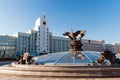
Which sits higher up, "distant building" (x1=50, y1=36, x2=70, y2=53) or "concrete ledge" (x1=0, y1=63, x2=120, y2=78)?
"distant building" (x1=50, y1=36, x2=70, y2=53)

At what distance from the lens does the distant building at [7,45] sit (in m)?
63.4

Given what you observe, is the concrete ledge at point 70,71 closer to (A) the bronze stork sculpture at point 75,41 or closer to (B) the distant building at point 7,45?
(A) the bronze stork sculpture at point 75,41

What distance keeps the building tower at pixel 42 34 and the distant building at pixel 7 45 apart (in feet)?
29.9

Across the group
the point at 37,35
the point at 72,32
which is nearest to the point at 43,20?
the point at 37,35

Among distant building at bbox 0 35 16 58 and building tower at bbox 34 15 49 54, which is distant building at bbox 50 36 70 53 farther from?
distant building at bbox 0 35 16 58

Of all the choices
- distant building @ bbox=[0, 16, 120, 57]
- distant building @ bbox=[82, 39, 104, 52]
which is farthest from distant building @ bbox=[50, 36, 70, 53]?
distant building @ bbox=[82, 39, 104, 52]

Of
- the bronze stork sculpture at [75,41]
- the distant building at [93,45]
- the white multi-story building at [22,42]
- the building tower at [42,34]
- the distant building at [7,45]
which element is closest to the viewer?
the bronze stork sculpture at [75,41]

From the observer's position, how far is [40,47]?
6825cm

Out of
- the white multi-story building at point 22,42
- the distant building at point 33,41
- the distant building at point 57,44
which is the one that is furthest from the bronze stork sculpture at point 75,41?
the distant building at point 57,44

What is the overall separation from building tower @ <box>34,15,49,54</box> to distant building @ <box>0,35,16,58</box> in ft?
29.9

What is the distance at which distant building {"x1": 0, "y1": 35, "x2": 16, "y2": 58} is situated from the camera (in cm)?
6337

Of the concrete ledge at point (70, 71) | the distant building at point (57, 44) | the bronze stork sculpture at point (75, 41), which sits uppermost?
the distant building at point (57, 44)

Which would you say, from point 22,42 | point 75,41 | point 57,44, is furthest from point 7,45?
point 75,41

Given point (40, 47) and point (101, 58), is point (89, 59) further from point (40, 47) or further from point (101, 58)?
point (40, 47)
